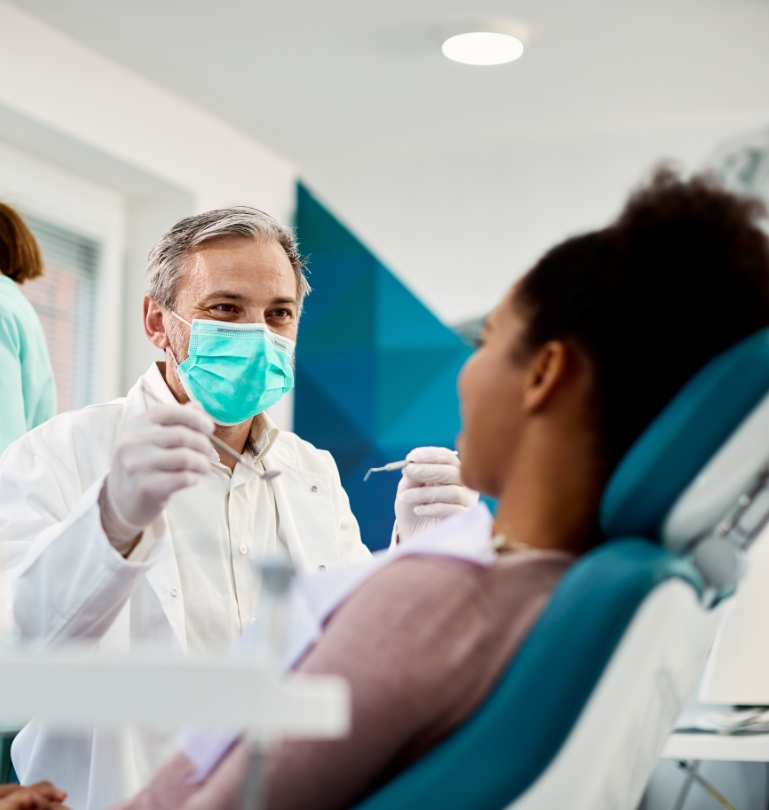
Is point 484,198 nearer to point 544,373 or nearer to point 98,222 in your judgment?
point 98,222

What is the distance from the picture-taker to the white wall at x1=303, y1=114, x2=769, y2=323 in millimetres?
3918

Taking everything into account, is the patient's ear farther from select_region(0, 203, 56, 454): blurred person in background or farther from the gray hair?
select_region(0, 203, 56, 454): blurred person in background

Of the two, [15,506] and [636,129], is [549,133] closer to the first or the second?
[636,129]

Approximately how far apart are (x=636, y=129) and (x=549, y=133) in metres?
0.33

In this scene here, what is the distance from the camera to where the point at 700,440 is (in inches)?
34.5

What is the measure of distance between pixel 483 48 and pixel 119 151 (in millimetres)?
1256

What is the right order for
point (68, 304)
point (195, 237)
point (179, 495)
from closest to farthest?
point (179, 495), point (195, 237), point (68, 304)

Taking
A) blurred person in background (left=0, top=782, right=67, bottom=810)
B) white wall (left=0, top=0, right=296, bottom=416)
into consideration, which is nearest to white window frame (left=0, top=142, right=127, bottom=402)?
white wall (left=0, top=0, right=296, bottom=416)

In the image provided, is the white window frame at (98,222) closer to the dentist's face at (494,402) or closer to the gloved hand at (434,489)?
the gloved hand at (434,489)

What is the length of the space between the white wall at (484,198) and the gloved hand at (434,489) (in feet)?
7.46

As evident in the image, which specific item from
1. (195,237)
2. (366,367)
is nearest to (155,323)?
(195,237)

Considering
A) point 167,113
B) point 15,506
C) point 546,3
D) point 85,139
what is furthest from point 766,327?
point 167,113

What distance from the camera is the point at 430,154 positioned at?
4.18 meters

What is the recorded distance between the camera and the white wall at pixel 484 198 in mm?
3918
